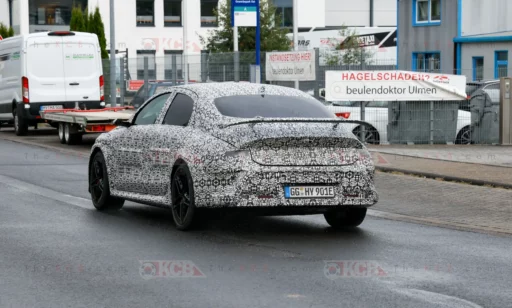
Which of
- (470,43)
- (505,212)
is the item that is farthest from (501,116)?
(470,43)

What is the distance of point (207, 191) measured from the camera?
10.5 m

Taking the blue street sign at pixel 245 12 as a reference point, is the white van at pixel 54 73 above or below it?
below

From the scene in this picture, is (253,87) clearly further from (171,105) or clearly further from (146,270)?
(146,270)

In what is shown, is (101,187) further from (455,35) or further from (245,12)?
(455,35)

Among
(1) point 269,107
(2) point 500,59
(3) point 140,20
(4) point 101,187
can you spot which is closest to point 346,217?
(1) point 269,107

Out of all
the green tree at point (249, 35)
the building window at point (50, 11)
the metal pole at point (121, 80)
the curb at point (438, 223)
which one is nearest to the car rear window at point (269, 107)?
the curb at point (438, 223)

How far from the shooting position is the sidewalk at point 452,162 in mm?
16859

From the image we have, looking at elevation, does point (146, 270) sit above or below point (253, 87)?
below

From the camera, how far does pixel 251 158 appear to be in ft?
34.3

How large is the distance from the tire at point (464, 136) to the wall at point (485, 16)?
21.6 m

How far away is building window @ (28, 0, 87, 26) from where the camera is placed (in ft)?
242

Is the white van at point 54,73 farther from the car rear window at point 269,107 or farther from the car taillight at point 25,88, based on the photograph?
the car rear window at point 269,107

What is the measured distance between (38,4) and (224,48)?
28.5m

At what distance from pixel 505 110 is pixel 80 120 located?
9.23 meters
